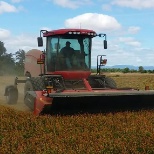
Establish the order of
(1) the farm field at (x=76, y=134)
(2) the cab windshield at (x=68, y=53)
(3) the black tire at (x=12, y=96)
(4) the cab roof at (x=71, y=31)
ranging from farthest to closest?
(3) the black tire at (x=12, y=96), (2) the cab windshield at (x=68, y=53), (4) the cab roof at (x=71, y=31), (1) the farm field at (x=76, y=134)

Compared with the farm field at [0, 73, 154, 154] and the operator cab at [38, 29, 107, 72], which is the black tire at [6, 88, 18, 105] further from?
the farm field at [0, 73, 154, 154]

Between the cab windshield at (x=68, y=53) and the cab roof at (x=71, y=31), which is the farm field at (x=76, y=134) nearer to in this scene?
the cab windshield at (x=68, y=53)

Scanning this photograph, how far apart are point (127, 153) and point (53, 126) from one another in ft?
7.48

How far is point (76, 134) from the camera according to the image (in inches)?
233

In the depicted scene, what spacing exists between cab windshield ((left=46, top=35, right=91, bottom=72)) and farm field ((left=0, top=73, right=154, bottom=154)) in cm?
226

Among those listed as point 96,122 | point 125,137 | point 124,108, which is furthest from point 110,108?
point 125,137

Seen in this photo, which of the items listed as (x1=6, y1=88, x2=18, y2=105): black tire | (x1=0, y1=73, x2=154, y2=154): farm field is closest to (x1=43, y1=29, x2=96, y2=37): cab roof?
(x1=6, y1=88, x2=18, y2=105): black tire

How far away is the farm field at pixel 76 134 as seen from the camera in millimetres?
4859

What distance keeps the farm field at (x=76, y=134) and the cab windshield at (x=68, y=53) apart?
2264 millimetres

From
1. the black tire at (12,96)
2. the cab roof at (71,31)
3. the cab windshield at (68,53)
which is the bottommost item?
the black tire at (12,96)

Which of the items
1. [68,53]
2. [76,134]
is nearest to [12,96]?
[68,53]

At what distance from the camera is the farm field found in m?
4.86

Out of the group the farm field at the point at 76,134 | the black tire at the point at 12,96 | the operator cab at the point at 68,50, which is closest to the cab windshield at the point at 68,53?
the operator cab at the point at 68,50

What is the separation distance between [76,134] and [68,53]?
433 cm
